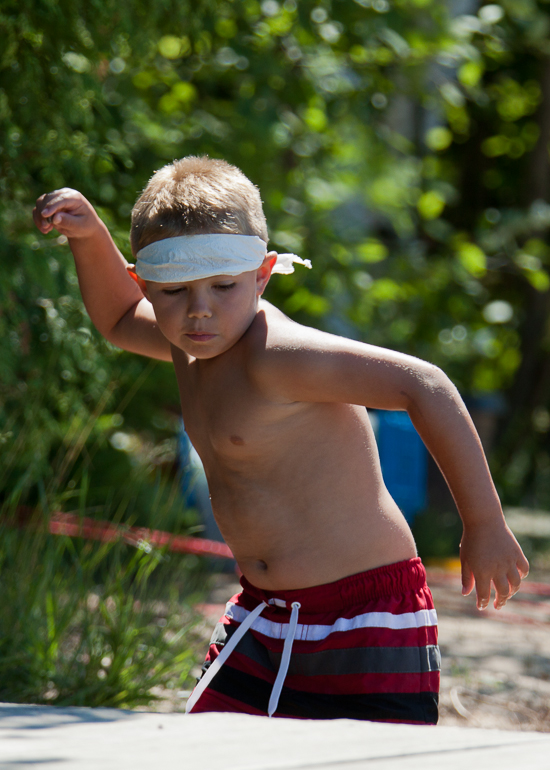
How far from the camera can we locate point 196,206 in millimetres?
1872

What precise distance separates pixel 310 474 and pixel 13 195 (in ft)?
5.94

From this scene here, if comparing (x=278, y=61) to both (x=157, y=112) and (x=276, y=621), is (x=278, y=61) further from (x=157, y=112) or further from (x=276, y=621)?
(x=276, y=621)

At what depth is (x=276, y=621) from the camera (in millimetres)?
2000

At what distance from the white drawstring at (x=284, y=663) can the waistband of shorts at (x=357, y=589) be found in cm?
3

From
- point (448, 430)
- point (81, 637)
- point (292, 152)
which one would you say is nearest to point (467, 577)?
point (448, 430)

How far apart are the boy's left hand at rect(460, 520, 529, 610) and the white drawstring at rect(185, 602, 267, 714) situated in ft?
1.90

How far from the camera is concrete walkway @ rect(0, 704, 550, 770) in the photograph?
0.98m

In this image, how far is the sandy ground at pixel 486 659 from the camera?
10.3 ft

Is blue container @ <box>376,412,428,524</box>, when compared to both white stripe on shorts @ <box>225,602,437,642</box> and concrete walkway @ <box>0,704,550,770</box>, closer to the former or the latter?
white stripe on shorts @ <box>225,602,437,642</box>

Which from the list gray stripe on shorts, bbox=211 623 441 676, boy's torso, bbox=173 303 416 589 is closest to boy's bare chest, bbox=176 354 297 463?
boy's torso, bbox=173 303 416 589

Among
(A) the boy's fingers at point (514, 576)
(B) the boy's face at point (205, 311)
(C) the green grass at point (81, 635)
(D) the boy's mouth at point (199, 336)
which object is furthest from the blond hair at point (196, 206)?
(C) the green grass at point (81, 635)

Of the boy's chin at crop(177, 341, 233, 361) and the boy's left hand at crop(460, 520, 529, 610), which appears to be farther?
the boy's chin at crop(177, 341, 233, 361)

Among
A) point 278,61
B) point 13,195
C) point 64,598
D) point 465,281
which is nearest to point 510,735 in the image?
point 64,598

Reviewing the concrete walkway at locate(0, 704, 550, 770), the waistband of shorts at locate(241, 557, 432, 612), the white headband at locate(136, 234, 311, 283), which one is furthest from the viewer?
the waistband of shorts at locate(241, 557, 432, 612)
